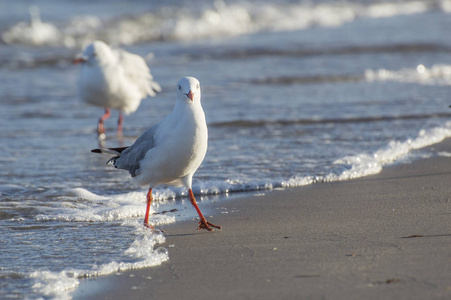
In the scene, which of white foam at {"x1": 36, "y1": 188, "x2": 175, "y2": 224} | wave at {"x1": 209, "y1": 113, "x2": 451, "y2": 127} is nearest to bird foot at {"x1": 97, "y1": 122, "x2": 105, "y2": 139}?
wave at {"x1": 209, "y1": 113, "x2": 451, "y2": 127}

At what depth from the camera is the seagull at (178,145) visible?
4.61 metres

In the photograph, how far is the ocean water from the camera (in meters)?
4.65

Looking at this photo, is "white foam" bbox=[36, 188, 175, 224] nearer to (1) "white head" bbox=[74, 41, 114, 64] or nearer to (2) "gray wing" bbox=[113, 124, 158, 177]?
(2) "gray wing" bbox=[113, 124, 158, 177]

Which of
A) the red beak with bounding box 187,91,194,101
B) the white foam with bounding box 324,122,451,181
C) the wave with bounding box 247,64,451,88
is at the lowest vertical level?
the white foam with bounding box 324,122,451,181

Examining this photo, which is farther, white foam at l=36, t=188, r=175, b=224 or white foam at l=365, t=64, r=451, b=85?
white foam at l=365, t=64, r=451, b=85

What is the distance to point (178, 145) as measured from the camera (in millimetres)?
4637

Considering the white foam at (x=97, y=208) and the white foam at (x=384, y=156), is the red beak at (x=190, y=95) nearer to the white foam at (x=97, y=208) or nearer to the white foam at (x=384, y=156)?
the white foam at (x=97, y=208)

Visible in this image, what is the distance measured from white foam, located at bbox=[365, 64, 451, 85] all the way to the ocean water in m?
0.03

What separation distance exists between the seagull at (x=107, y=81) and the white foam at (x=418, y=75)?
414 cm

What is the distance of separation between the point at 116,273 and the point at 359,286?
129 cm

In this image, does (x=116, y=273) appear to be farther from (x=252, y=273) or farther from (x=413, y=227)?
(x=413, y=227)

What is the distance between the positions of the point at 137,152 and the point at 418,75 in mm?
7924

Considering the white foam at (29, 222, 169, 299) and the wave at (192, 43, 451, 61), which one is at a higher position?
the wave at (192, 43, 451, 61)

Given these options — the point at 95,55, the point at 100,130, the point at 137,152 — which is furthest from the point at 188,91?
the point at 95,55
